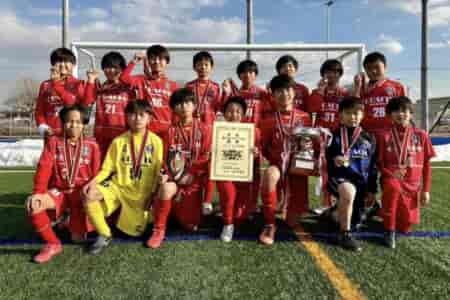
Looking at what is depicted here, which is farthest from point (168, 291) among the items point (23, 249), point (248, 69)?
point (248, 69)

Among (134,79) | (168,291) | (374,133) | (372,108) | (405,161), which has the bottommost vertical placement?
(168,291)

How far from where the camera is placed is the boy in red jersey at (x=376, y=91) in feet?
11.3

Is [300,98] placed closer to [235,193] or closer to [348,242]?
[235,193]

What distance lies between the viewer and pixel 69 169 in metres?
2.86

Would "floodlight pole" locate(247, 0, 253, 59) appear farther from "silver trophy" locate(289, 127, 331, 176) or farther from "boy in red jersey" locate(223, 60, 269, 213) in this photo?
Result: "silver trophy" locate(289, 127, 331, 176)

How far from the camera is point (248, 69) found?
378cm

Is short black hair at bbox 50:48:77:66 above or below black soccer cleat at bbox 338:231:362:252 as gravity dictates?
above

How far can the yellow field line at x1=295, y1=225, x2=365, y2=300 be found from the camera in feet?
6.46

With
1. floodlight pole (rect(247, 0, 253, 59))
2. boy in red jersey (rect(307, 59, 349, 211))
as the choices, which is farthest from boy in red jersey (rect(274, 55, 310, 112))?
floodlight pole (rect(247, 0, 253, 59))

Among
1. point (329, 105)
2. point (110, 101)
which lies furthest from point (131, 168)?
point (329, 105)

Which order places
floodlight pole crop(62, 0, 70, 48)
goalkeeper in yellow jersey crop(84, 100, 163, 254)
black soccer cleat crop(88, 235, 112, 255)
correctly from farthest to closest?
floodlight pole crop(62, 0, 70, 48)
goalkeeper in yellow jersey crop(84, 100, 163, 254)
black soccer cleat crop(88, 235, 112, 255)

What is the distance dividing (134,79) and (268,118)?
5.05 feet

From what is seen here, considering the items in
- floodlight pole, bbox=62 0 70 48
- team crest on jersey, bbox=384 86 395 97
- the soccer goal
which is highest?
floodlight pole, bbox=62 0 70 48

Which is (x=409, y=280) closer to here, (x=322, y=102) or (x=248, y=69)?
(x=322, y=102)
